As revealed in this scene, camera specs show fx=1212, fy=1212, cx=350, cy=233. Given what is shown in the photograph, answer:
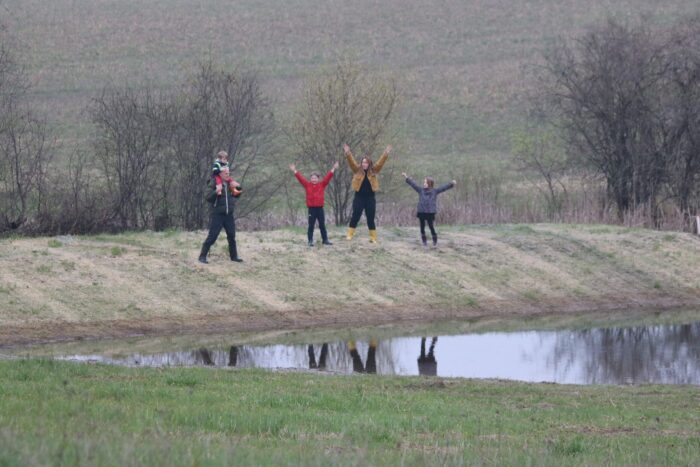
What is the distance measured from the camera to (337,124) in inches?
1570

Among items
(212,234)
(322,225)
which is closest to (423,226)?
(322,225)

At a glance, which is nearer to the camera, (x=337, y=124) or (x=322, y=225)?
(x=322, y=225)

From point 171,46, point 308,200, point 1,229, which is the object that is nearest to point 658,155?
point 308,200

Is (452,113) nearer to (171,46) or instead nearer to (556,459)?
(171,46)

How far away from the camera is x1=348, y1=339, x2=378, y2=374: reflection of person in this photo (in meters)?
21.0

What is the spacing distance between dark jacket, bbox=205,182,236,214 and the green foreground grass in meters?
9.27

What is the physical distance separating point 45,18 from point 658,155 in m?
63.2

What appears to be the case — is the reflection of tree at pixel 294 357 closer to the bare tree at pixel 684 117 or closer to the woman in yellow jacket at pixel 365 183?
the woman in yellow jacket at pixel 365 183

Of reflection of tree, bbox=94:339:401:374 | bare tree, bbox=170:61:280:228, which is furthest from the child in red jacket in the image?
bare tree, bbox=170:61:280:228

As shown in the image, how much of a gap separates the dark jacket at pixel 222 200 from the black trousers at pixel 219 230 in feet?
0.57

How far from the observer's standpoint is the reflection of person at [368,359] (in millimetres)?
21031

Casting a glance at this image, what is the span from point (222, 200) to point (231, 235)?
151cm

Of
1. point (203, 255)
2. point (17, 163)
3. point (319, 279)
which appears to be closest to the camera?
point (203, 255)

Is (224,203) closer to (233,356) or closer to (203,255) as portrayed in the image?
(203,255)
